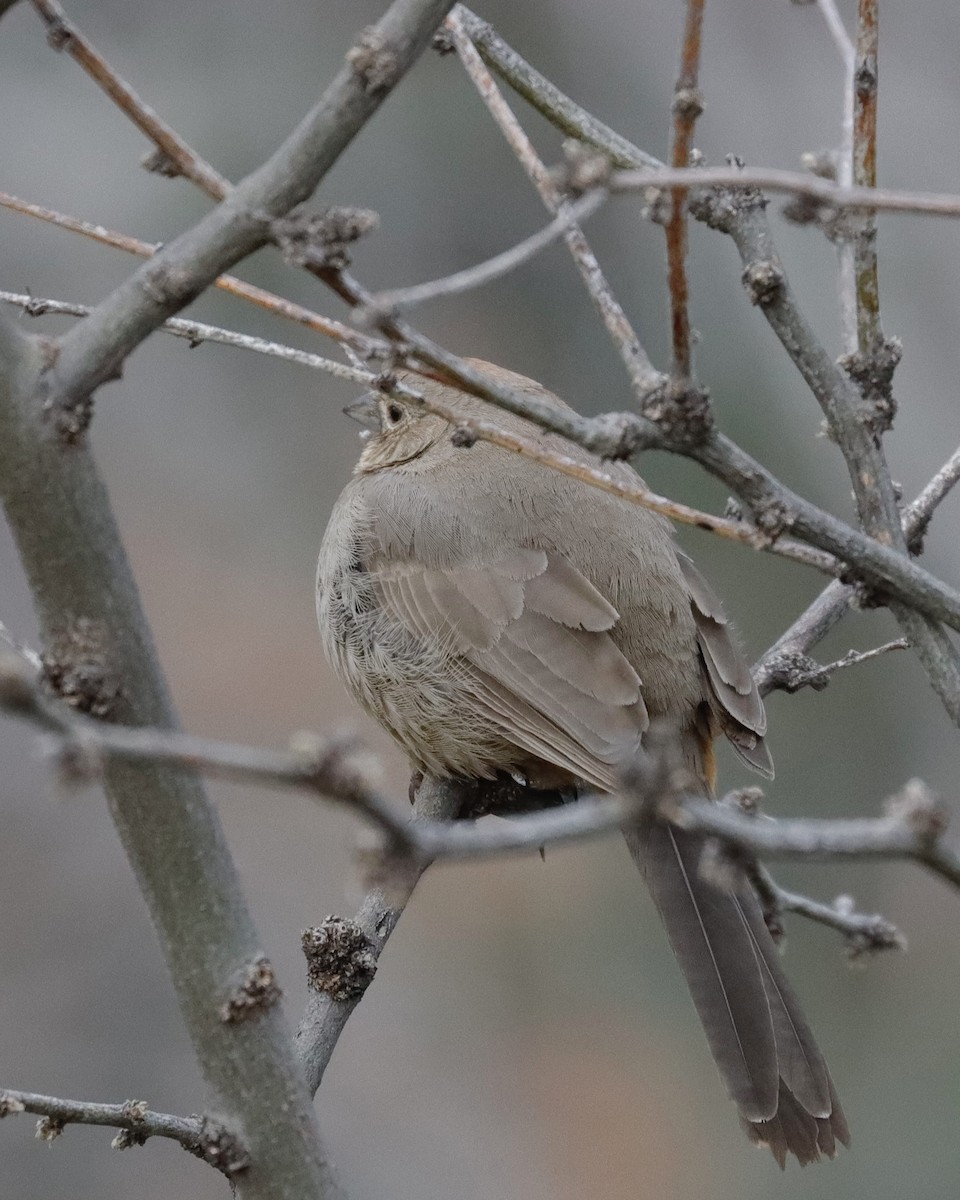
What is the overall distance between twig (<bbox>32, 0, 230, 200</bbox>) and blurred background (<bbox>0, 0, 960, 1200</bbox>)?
15.1ft

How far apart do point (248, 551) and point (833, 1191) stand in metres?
5.62

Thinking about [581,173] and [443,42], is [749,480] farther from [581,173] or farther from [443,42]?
[443,42]

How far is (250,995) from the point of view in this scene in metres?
1.90

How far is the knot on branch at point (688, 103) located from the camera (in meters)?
2.01

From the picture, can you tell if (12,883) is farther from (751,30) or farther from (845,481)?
(751,30)

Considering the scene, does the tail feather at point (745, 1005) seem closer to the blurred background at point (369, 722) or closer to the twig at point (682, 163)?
the twig at point (682, 163)

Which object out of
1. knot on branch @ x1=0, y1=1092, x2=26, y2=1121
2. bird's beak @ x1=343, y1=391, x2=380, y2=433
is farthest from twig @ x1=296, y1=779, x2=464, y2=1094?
bird's beak @ x1=343, y1=391, x2=380, y2=433

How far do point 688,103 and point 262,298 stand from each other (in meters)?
0.79

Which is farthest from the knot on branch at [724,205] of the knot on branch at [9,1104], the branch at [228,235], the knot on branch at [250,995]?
the knot on branch at [9,1104]

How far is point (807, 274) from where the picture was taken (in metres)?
7.43

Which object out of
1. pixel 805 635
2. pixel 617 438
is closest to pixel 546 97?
pixel 617 438

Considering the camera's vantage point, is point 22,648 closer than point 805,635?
Yes

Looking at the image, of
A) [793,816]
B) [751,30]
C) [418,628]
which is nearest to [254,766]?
[418,628]

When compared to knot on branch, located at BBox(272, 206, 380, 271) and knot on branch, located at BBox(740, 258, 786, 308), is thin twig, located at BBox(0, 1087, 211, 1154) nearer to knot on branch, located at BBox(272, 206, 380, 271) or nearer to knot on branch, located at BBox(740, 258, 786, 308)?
knot on branch, located at BBox(272, 206, 380, 271)
